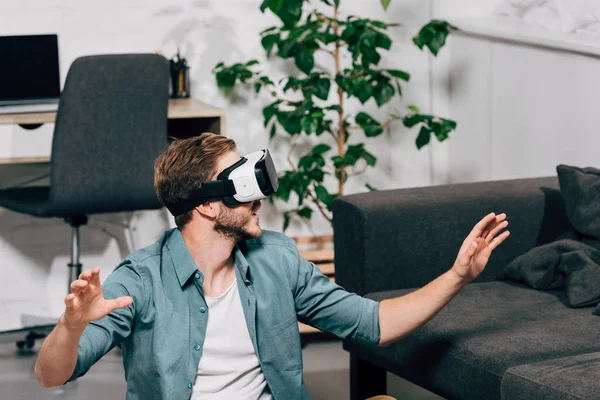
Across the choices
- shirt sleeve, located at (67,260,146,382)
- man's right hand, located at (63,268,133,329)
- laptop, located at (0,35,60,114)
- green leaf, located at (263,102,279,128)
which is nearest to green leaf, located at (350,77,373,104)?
green leaf, located at (263,102,279,128)

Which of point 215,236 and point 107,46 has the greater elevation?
point 107,46

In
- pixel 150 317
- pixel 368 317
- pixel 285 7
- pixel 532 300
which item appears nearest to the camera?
pixel 150 317

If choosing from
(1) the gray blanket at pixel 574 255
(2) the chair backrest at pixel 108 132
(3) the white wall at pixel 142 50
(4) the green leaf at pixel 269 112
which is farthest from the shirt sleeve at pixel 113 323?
(3) the white wall at pixel 142 50

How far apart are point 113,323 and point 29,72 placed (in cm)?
227

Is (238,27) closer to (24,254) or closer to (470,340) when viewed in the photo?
(24,254)

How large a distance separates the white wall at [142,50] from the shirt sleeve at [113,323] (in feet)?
7.60

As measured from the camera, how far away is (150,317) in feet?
5.95

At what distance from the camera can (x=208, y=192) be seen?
6.11 feet

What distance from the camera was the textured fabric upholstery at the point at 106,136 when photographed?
3309mm

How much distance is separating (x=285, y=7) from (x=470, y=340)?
6.02 ft

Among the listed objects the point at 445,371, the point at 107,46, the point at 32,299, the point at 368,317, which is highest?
the point at 107,46

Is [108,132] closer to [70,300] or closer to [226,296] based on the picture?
[226,296]

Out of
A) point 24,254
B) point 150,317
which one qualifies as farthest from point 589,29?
point 24,254

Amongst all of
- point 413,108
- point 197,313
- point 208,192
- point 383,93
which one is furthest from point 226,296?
point 413,108
